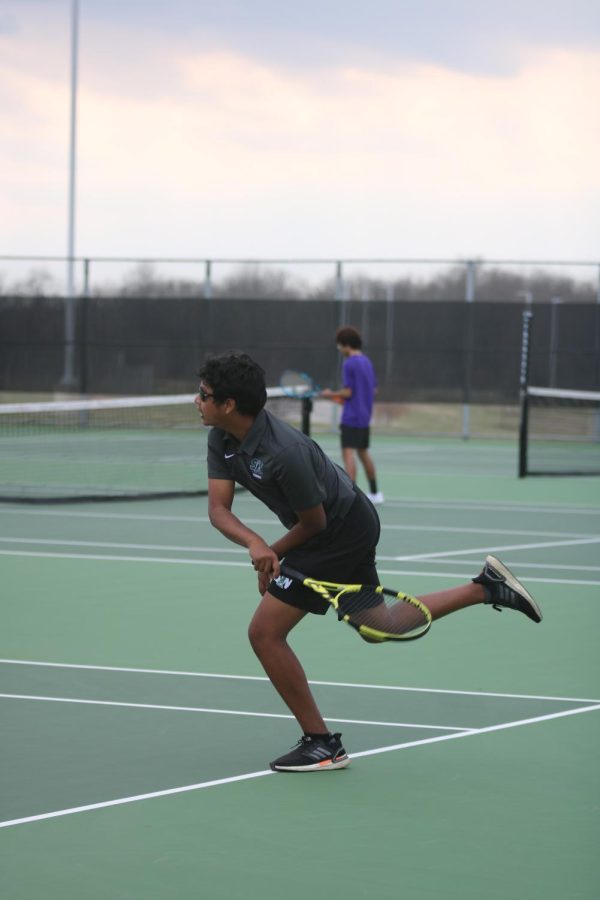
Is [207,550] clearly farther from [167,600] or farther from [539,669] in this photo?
[539,669]

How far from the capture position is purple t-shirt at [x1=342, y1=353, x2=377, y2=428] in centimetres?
1380

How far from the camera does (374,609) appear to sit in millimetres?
4891

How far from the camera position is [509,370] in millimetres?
23422

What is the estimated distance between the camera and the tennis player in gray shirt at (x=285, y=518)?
477 centimetres

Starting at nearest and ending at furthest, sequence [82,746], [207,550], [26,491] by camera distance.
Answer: [82,746] → [207,550] → [26,491]

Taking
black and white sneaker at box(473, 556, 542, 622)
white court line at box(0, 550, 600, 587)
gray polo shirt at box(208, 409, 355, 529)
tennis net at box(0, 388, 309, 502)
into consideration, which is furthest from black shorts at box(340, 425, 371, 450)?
gray polo shirt at box(208, 409, 355, 529)

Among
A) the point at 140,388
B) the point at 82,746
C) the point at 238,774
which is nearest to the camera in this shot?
the point at 238,774

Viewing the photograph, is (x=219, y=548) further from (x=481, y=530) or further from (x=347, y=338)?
(x=347, y=338)

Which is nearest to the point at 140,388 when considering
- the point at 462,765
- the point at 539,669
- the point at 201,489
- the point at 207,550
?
the point at 201,489

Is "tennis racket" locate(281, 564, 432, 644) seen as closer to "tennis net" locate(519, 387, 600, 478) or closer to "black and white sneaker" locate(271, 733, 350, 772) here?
"black and white sneaker" locate(271, 733, 350, 772)

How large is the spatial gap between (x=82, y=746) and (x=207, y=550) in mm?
5463

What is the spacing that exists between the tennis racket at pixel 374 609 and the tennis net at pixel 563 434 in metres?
13.9

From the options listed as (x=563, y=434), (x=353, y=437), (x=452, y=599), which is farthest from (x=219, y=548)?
(x=563, y=434)

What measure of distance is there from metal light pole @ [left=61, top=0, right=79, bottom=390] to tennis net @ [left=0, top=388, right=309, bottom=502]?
74 cm
